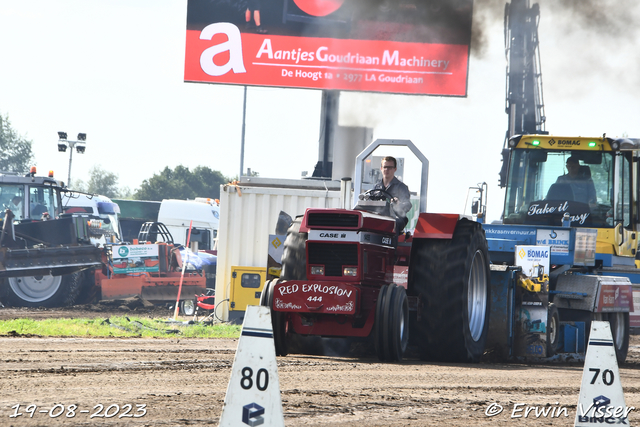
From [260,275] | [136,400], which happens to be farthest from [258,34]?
[136,400]

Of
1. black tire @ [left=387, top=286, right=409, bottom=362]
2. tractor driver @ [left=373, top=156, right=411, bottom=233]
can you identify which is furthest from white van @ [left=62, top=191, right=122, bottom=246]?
black tire @ [left=387, top=286, right=409, bottom=362]

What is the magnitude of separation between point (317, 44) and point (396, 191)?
45.1ft

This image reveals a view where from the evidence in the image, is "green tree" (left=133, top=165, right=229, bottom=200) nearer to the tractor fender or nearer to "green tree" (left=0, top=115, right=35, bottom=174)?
"green tree" (left=0, top=115, right=35, bottom=174)

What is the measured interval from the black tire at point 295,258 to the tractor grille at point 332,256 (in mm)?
104

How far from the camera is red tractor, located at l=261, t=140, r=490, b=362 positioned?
22.3 feet

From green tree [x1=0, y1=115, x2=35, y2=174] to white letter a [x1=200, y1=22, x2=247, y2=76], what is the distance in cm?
5996

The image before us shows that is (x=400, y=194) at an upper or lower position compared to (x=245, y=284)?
upper

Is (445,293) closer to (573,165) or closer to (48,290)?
(573,165)

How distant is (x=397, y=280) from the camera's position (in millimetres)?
7703

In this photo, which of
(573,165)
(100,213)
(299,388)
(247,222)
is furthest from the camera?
(100,213)

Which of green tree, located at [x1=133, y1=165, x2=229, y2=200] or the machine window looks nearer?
the machine window

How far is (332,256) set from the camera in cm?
709

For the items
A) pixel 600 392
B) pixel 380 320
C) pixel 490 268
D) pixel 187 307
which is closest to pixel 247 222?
pixel 187 307

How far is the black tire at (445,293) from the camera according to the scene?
7.35 meters
